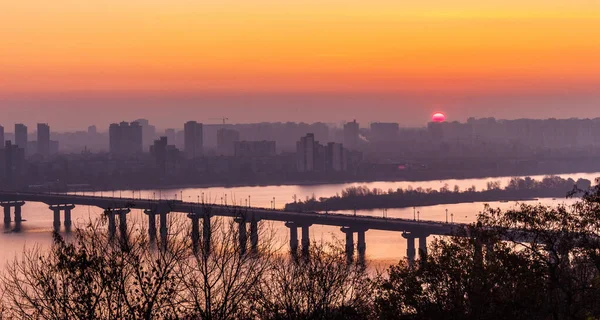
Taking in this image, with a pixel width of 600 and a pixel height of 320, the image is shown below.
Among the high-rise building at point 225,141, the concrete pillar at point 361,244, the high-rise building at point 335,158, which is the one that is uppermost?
the high-rise building at point 225,141

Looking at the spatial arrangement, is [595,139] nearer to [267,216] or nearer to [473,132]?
[473,132]

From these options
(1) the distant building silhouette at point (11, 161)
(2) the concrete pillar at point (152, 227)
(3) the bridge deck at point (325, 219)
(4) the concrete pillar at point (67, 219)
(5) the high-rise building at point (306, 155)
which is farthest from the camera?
(5) the high-rise building at point (306, 155)

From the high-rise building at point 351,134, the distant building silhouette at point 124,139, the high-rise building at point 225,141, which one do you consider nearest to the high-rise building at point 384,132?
the high-rise building at point 351,134

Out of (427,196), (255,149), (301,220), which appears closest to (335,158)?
(255,149)

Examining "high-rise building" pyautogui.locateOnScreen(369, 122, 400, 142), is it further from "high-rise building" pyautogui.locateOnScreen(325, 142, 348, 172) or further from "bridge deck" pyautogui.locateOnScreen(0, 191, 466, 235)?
"bridge deck" pyautogui.locateOnScreen(0, 191, 466, 235)

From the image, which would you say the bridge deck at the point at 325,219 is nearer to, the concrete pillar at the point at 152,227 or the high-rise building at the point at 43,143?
the concrete pillar at the point at 152,227

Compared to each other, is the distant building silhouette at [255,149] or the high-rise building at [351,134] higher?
the high-rise building at [351,134]

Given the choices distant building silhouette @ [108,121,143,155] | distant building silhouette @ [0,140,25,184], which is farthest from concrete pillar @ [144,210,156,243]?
distant building silhouette @ [108,121,143,155]

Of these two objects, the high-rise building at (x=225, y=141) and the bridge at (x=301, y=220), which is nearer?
the bridge at (x=301, y=220)
